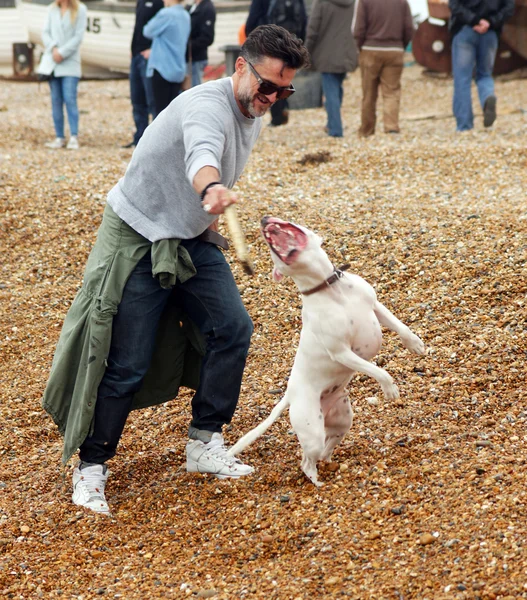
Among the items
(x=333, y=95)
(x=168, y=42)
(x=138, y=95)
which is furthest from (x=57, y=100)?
(x=333, y=95)

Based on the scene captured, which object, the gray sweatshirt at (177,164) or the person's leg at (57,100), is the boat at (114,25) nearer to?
the person's leg at (57,100)

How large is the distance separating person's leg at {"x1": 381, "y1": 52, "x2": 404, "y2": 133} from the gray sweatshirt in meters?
7.86

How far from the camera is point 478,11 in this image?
10.3 metres

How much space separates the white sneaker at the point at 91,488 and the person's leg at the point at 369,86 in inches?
329

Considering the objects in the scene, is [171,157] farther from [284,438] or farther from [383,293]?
[383,293]

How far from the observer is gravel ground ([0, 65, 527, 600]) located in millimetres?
3309

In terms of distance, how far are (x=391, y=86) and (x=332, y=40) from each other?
39.0 inches

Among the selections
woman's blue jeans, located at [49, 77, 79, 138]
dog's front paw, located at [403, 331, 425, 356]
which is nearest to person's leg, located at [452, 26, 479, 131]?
woman's blue jeans, located at [49, 77, 79, 138]

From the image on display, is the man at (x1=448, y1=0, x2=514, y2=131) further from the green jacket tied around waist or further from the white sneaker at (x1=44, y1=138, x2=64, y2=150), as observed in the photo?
the green jacket tied around waist

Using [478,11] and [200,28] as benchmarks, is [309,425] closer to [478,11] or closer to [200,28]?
[478,11]

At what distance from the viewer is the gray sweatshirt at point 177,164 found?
3529mm

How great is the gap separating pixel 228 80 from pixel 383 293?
8.91 feet

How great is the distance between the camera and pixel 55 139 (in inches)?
501

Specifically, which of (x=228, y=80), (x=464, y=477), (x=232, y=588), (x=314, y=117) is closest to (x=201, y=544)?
(x=232, y=588)
